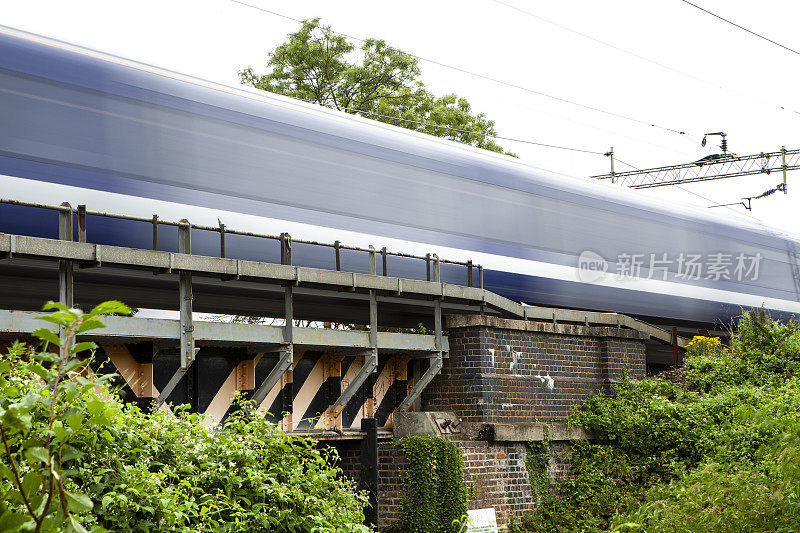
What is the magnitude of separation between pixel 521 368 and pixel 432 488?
2884 mm

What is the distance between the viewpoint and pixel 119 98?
36.1 ft

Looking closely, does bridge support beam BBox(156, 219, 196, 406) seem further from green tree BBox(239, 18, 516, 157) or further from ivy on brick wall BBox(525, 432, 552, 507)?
green tree BBox(239, 18, 516, 157)

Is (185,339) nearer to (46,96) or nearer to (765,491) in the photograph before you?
(46,96)

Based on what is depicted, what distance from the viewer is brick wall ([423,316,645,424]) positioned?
13297 millimetres

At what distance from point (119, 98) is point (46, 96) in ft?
2.94

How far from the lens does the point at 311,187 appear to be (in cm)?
1298

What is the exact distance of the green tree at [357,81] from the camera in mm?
27281

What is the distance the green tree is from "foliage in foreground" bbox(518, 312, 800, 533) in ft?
42.9

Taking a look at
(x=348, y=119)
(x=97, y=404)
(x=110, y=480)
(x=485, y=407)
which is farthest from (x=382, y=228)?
(x=97, y=404)

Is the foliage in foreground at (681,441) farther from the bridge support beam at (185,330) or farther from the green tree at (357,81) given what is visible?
the green tree at (357,81)

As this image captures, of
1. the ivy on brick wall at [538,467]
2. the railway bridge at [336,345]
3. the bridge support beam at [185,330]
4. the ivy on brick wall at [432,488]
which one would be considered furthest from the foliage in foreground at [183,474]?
the ivy on brick wall at [538,467]

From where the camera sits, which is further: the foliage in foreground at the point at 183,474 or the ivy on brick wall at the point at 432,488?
the ivy on brick wall at the point at 432,488

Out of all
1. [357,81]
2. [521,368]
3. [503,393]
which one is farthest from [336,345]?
[357,81]

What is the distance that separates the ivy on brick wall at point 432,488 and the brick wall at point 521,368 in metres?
1.29
